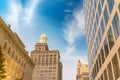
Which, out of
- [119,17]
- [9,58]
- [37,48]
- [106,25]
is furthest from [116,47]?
[37,48]

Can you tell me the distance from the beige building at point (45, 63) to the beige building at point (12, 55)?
8592 cm

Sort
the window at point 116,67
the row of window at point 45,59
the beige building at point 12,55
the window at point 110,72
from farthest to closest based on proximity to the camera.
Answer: the row of window at point 45,59, the beige building at point 12,55, the window at point 110,72, the window at point 116,67

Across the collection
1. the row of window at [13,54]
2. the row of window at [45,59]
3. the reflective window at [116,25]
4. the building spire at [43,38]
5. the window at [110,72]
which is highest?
the building spire at [43,38]

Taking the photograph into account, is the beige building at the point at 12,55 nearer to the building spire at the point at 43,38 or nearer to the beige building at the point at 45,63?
the beige building at the point at 45,63

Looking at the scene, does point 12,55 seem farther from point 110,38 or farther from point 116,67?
point 116,67

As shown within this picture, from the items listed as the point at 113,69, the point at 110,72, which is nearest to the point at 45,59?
the point at 110,72

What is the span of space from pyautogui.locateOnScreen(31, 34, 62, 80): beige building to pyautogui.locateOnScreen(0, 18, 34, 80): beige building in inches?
3383

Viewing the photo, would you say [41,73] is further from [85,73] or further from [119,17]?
[119,17]

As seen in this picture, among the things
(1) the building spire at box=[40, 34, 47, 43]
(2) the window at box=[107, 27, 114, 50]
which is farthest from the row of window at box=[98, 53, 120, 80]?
(1) the building spire at box=[40, 34, 47, 43]

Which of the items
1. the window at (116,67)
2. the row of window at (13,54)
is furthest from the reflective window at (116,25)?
the row of window at (13,54)

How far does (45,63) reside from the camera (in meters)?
146

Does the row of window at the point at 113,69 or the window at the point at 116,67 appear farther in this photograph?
the row of window at the point at 113,69

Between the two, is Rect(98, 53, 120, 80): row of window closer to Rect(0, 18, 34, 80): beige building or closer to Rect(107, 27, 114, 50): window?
Rect(107, 27, 114, 50): window

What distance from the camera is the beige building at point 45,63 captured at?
5438 inches
